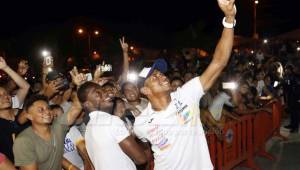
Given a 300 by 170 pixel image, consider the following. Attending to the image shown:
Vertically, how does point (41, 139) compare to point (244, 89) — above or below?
below

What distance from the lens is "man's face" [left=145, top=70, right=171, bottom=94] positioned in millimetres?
3836

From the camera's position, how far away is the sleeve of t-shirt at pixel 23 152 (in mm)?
3811

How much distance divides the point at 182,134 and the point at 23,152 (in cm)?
160

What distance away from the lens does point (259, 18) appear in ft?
135

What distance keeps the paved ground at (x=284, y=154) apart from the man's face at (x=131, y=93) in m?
2.99

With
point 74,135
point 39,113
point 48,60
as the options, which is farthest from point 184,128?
point 48,60

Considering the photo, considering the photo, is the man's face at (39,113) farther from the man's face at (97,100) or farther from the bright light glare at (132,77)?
the bright light glare at (132,77)

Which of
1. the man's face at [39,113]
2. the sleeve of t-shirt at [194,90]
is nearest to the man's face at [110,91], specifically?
the man's face at [39,113]

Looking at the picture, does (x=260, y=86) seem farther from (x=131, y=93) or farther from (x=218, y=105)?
(x=131, y=93)

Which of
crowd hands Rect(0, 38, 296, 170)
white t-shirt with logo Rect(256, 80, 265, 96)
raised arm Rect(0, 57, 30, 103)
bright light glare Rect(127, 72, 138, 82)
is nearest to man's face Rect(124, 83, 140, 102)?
crowd hands Rect(0, 38, 296, 170)

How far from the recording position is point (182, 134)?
11.7ft

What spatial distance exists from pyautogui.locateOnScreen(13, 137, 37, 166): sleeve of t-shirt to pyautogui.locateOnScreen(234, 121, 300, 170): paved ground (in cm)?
521

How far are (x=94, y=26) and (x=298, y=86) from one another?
27991 millimetres

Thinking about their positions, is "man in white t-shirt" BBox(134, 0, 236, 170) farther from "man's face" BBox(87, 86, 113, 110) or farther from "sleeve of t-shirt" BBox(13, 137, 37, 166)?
"sleeve of t-shirt" BBox(13, 137, 37, 166)
